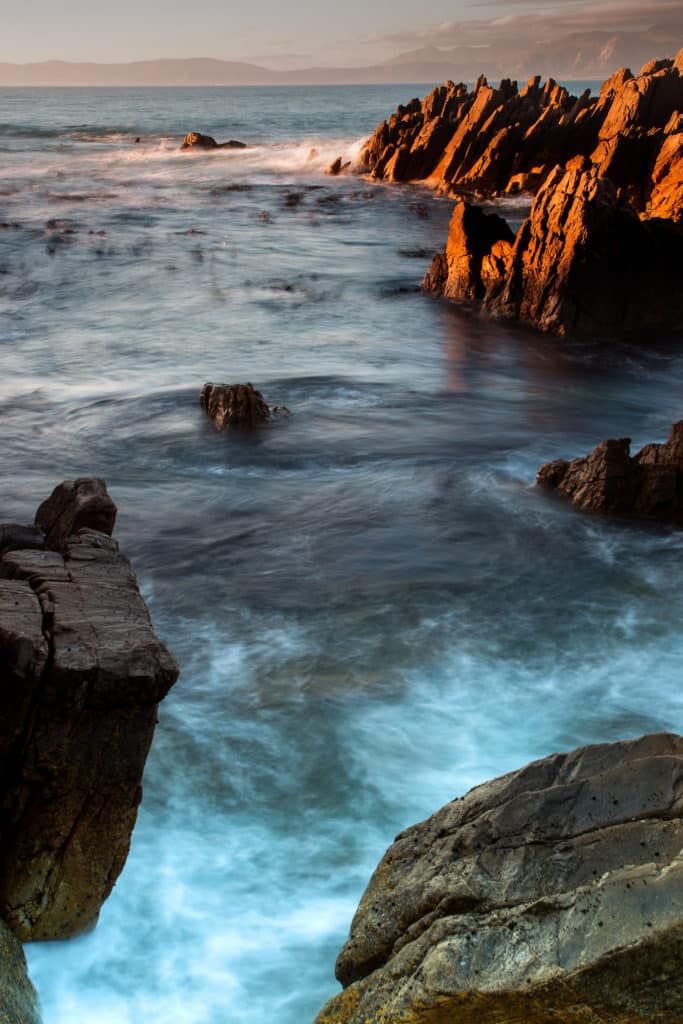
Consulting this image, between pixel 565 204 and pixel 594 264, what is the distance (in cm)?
154

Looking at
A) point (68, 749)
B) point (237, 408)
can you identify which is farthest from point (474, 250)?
point (68, 749)

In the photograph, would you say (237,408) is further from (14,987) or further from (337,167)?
(337,167)

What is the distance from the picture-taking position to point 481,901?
3561 mm

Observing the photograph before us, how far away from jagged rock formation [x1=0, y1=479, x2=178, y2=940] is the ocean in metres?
0.31

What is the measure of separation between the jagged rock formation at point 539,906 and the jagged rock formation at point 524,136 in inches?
1245

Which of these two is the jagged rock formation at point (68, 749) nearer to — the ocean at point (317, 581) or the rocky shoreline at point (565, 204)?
the ocean at point (317, 581)

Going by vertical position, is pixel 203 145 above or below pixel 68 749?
above

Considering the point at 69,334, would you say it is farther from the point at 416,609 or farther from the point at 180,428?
the point at 416,609

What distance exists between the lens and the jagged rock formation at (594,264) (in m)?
18.1

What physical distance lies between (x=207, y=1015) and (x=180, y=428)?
9750mm

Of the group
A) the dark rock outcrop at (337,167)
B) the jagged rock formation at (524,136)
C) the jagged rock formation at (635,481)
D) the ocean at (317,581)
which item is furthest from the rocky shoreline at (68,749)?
the dark rock outcrop at (337,167)

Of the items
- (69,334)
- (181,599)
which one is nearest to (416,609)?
(181,599)

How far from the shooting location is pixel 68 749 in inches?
184

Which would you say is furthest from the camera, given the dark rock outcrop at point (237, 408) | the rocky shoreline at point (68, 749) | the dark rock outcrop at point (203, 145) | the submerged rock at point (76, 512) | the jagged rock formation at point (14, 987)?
the dark rock outcrop at point (203, 145)
